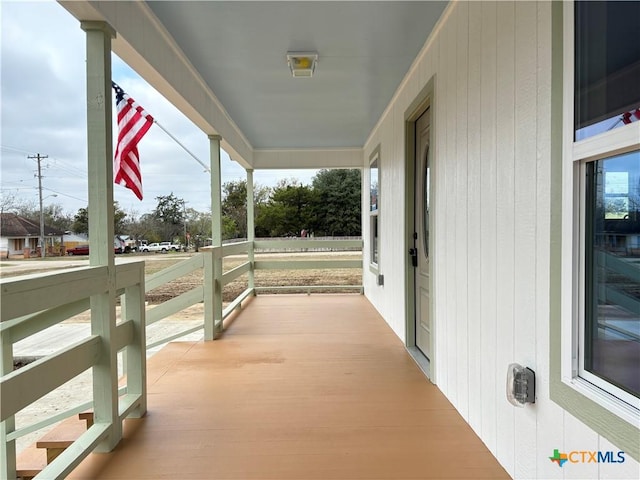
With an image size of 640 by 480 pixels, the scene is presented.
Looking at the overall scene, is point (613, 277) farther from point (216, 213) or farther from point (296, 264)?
point (296, 264)

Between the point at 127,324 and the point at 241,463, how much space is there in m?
1.08

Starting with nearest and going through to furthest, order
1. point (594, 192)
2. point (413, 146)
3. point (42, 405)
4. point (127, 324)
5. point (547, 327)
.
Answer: point (594, 192) → point (547, 327) → point (127, 324) → point (413, 146) → point (42, 405)

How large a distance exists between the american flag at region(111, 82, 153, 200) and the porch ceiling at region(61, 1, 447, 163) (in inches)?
10.4

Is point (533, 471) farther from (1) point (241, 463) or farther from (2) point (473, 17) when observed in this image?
(2) point (473, 17)

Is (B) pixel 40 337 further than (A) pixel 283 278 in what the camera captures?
No

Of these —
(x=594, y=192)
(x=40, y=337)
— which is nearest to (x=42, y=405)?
(x=40, y=337)

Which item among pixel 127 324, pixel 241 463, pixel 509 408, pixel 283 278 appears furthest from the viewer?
pixel 283 278

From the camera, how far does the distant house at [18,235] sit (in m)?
1.82

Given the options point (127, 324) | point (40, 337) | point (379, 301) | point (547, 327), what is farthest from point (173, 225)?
point (547, 327)

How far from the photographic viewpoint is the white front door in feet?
11.5

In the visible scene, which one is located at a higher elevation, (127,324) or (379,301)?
(127,324)

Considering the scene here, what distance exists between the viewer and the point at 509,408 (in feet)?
5.90

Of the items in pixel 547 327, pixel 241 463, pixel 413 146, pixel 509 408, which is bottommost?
pixel 241 463

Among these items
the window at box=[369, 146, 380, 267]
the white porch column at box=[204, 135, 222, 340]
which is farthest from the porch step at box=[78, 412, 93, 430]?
the window at box=[369, 146, 380, 267]
